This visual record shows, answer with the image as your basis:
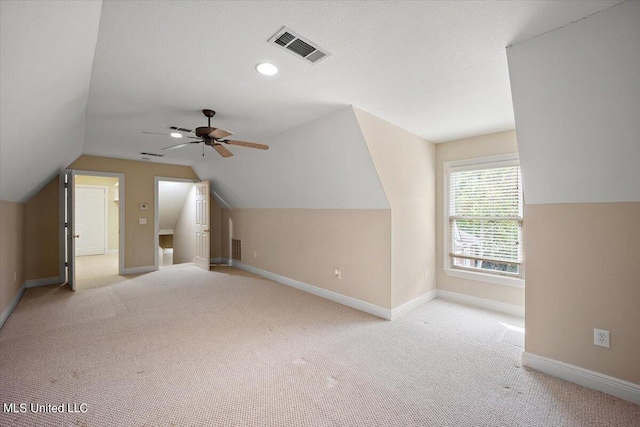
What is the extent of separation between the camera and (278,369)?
237 cm

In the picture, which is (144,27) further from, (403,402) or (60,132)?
(403,402)

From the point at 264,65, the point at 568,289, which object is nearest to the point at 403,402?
the point at 568,289

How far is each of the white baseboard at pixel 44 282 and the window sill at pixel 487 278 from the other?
677 centimetres

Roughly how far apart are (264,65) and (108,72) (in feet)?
4.20

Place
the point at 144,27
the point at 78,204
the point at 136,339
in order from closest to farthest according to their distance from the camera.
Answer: the point at 144,27, the point at 136,339, the point at 78,204

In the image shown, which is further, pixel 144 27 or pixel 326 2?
pixel 144 27

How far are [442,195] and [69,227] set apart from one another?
6235 millimetres

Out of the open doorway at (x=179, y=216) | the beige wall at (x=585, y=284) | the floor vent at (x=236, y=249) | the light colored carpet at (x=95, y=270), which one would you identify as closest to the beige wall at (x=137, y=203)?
the light colored carpet at (x=95, y=270)

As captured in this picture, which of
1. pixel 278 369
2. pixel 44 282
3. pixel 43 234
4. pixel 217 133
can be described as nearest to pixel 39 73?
pixel 217 133

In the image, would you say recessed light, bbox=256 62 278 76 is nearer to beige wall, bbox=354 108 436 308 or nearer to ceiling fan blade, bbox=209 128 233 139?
ceiling fan blade, bbox=209 128 233 139

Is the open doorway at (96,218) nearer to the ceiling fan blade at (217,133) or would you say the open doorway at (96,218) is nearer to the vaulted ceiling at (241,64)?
the vaulted ceiling at (241,64)

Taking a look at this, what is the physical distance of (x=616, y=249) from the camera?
205 centimetres

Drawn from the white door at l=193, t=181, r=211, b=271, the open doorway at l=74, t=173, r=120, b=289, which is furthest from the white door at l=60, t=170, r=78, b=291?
the open doorway at l=74, t=173, r=120, b=289

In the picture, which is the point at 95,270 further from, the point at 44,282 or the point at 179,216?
the point at 179,216
